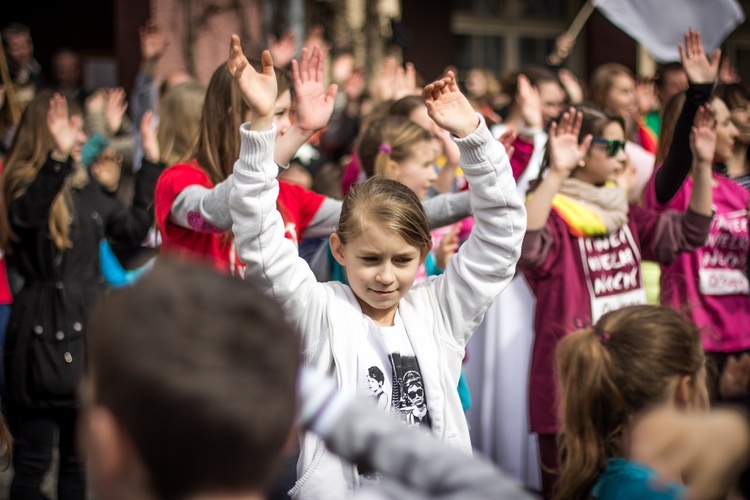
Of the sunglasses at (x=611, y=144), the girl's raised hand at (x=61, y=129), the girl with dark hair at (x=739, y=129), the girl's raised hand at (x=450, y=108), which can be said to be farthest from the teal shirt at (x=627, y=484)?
the girl with dark hair at (x=739, y=129)

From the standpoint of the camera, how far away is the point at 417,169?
3.95 metres

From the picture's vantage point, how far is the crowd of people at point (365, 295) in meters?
1.12

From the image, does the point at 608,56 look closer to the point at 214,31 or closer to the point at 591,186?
the point at 214,31

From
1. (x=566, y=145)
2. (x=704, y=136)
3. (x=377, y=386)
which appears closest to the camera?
(x=377, y=386)

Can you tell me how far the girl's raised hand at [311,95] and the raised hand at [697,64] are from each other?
1.71 meters

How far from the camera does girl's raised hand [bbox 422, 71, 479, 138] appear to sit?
104 inches

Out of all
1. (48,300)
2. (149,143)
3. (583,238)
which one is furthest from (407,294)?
(149,143)

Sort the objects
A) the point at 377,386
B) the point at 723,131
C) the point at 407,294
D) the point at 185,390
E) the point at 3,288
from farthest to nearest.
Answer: the point at 3,288, the point at 723,131, the point at 407,294, the point at 377,386, the point at 185,390

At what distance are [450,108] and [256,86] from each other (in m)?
0.54

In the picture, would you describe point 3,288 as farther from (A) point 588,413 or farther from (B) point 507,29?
(B) point 507,29

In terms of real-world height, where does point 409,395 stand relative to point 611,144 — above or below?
below

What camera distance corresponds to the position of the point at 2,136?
6.29 m

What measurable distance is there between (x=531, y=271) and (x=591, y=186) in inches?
17.6

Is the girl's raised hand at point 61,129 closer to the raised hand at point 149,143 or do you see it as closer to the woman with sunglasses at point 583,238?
the raised hand at point 149,143
